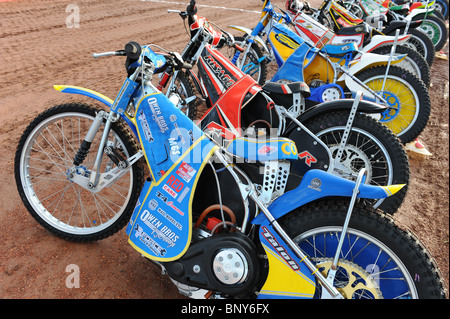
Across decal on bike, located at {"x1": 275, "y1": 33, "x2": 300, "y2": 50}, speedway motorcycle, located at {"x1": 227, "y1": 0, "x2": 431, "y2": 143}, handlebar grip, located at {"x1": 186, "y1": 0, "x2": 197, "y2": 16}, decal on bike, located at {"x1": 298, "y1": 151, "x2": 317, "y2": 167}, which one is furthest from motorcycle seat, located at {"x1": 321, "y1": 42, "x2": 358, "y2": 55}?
decal on bike, located at {"x1": 298, "y1": 151, "x2": 317, "y2": 167}

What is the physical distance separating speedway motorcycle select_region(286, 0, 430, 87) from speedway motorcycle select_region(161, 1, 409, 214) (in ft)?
5.97

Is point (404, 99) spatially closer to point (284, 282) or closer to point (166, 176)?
point (284, 282)

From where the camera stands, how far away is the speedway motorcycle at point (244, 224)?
6.01ft

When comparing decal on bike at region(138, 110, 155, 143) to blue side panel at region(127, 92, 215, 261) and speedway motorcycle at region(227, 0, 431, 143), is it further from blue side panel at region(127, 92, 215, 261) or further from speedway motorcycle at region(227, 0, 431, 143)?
speedway motorcycle at region(227, 0, 431, 143)

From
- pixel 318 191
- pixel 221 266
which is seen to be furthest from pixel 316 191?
pixel 221 266

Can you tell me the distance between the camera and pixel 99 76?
18.2 feet

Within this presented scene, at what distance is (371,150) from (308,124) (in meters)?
0.58

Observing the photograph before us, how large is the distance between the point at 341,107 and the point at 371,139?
0.37 meters

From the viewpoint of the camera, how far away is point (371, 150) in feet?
9.93

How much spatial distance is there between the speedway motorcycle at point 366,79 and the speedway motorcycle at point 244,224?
2.12 metres

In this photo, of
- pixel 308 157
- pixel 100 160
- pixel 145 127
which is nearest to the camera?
pixel 145 127

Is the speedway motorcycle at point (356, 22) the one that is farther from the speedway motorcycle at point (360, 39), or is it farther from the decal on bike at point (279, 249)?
the decal on bike at point (279, 249)

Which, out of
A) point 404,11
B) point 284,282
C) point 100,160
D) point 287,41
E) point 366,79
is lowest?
point 284,282
